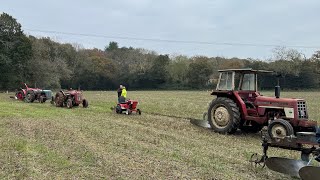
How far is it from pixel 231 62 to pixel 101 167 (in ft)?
241

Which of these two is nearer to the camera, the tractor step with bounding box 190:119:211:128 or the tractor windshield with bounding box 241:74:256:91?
the tractor windshield with bounding box 241:74:256:91

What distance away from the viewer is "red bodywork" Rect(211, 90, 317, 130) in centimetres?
1058

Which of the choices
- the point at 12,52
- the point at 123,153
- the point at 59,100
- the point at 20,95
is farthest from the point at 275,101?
the point at 12,52

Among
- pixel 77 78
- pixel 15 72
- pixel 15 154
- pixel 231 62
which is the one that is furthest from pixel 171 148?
pixel 231 62

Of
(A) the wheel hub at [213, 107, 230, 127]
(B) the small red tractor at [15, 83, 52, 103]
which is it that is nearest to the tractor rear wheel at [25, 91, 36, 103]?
(B) the small red tractor at [15, 83, 52, 103]

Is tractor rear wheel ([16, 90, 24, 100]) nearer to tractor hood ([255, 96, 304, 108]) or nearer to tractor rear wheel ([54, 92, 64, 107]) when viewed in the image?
tractor rear wheel ([54, 92, 64, 107])

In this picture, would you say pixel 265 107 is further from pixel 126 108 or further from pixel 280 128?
pixel 126 108

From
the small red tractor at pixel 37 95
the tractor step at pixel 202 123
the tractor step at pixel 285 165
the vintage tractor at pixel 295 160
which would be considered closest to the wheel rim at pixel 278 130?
A: the vintage tractor at pixel 295 160

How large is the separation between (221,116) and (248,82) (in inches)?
57.5

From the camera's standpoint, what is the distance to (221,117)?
12242 mm

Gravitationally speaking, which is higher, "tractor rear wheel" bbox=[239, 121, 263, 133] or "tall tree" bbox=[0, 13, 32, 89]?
"tall tree" bbox=[0, 13, 32, 89]

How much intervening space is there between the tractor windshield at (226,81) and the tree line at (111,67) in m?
41.4

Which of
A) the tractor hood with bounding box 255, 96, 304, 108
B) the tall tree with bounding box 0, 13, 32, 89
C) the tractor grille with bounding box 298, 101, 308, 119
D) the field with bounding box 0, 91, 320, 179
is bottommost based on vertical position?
the field with bounding box 0, 91, 320, 179

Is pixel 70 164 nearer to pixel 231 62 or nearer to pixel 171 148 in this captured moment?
pixel 171 148
